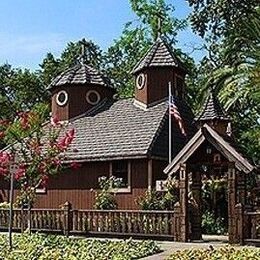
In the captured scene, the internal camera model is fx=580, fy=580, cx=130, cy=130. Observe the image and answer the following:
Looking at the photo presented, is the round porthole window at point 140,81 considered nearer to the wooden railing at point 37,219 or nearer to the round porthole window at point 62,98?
the round porthole window at point 62,98

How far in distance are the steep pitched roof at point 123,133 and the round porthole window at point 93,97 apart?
0.66 m

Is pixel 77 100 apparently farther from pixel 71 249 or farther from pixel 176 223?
pixel 71 249

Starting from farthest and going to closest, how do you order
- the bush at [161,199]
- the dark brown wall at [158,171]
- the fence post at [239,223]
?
the dark brown wall at [158,171] < the bush at [161,199] < the fence post at [239,223]

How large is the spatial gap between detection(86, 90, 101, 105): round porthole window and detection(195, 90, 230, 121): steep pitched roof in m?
6.10

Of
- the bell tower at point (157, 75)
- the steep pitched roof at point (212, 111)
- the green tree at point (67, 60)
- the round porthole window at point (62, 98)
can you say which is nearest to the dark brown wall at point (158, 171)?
the steep pitched roof at point (212, 111)

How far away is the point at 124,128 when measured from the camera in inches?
945

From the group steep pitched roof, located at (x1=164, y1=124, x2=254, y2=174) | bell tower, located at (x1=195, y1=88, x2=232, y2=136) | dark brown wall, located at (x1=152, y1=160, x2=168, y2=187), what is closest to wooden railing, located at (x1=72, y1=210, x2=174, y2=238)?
steep pitched roof, located at (x1=164, y1=124, x2=254, y2=174)

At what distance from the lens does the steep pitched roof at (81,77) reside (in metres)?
→ 27.3

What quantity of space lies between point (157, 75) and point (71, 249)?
518 inches

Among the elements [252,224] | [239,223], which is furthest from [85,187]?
[252,224]

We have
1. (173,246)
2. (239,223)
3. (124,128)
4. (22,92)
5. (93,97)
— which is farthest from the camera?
(22,92)

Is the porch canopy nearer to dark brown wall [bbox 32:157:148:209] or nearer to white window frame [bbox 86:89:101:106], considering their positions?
dark brown wall [bbox 32:157:148:209]

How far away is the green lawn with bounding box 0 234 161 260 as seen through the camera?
40.5 feet

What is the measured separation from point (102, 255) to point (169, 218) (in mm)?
4927
